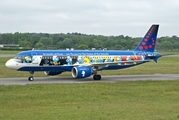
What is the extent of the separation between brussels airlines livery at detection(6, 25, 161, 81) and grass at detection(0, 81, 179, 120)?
22.1 ft

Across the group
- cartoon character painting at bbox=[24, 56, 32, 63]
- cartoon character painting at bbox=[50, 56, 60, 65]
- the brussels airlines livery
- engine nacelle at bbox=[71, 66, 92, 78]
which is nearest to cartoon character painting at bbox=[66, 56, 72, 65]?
the brussels airlines livery

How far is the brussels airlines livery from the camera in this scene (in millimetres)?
36625

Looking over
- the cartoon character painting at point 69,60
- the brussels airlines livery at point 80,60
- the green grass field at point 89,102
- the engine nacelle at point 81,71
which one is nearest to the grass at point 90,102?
the green grass field at point 89,102

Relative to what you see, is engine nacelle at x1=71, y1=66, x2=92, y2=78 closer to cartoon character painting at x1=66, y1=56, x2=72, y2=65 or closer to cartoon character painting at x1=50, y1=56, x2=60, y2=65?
cartoon character painting at x1=66, y1=56, x2=72, y2=65

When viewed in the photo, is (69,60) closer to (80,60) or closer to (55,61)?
(80,60)

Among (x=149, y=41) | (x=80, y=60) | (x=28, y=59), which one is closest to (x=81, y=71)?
(x=80, y=60)

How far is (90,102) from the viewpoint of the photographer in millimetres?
22297

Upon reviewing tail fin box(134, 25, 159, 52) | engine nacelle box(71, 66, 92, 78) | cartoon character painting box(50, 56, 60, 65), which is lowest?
engine nacelle box(71, 66, 92, 78)

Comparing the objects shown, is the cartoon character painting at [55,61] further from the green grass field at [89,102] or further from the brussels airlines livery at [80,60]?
the green grass field at [89,102]

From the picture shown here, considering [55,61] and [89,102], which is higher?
[55,61]

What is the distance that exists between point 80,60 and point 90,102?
17.4m

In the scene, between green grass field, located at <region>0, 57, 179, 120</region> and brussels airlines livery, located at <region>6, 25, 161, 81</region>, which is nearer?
green grass field, located at <region>0, 57, 179, 120</region>

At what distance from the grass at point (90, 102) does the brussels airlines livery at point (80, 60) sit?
6742 mm

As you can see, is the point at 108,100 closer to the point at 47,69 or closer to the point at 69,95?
the point at 69,95
